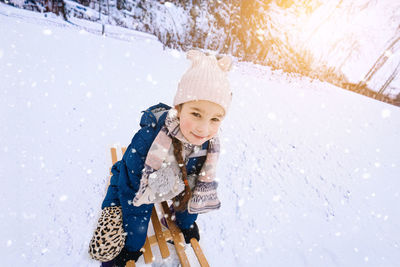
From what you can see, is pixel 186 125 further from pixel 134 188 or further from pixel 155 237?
pixel 155 237

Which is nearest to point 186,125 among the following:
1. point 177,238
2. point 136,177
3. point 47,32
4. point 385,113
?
point 136,177

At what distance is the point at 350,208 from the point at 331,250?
2.97 feet

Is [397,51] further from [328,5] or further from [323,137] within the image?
[323,137]

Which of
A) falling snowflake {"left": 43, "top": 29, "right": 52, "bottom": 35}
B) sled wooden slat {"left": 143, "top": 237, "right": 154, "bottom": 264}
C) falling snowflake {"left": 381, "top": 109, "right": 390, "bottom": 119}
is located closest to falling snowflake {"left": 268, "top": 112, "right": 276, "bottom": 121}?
sled wooden slat {"left": 143, "top": 237, "right": 154, "bottom": 264}

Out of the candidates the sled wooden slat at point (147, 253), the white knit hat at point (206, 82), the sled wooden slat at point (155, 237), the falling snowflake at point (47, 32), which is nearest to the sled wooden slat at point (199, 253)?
the sled wooden slat at point (155, 237)

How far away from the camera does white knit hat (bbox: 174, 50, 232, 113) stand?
103 cm

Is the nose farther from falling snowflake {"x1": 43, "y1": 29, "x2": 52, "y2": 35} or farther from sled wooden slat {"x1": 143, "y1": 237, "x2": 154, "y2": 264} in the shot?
falling snowflake {"x1": 43, "y1": 29, "x2": 52, "y2": 35}

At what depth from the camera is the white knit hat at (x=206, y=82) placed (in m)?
1.03

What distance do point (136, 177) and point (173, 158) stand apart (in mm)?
295

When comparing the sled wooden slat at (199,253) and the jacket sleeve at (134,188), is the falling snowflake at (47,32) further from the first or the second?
the sled wooden slat at (199,253)

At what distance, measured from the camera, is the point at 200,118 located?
1075 millimetres

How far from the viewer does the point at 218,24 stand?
8.99 meters

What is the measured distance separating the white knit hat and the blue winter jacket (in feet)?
1.01

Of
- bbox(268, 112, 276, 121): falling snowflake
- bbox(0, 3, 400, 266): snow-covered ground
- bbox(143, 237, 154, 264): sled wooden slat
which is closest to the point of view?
bbox(143, 237, 154, 264): sled wooden slat
